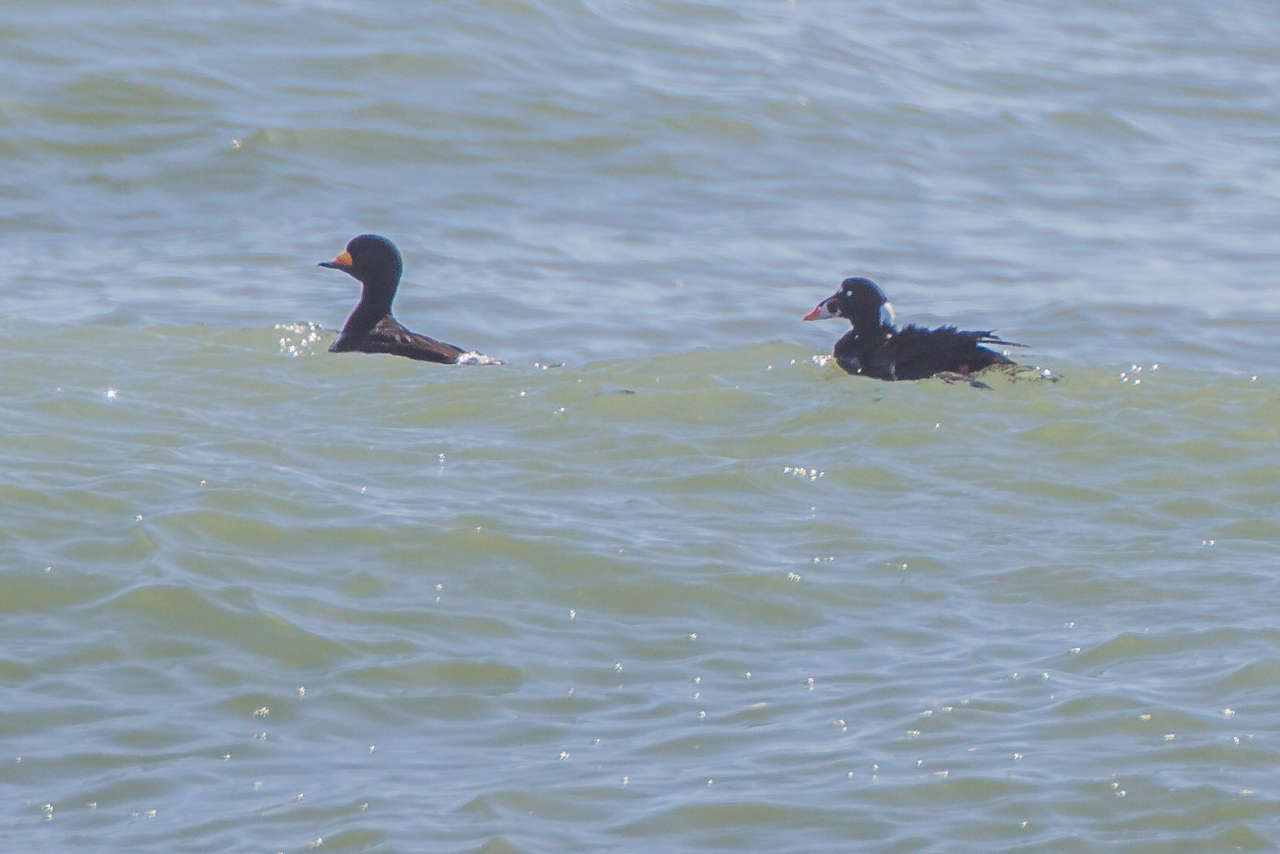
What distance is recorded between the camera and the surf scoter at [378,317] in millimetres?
10859

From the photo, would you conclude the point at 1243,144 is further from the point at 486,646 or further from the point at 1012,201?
the point at 486,646

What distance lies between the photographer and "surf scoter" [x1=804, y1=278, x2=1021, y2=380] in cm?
1048

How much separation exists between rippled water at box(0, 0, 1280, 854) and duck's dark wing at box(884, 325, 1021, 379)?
170 millimetres

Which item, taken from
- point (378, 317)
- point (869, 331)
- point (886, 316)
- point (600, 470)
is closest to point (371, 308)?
point (378, 317)

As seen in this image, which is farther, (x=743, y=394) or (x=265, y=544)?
(x=743, y=394)

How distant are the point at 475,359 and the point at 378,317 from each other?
1.18m

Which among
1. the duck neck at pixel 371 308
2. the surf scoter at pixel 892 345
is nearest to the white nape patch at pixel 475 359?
the duck neck at pixel 371 308

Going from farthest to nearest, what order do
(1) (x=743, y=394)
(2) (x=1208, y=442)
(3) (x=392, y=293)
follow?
(3) (x=392, y=293), (1) (x=743, y=394), (2) (x=1208, y=442)

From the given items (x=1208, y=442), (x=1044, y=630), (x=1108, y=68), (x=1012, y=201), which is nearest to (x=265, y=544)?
(x=1044, y=630)

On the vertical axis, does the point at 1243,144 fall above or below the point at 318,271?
above

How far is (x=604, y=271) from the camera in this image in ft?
45.0

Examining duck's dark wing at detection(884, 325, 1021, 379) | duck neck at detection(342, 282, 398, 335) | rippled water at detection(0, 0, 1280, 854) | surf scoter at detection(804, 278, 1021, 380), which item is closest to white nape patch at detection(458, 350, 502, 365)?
Result: rippled water at detection(0, 0, 1280, 854)

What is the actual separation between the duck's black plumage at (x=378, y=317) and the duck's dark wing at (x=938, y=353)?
8.66 ft

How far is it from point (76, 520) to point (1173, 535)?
4.61m
